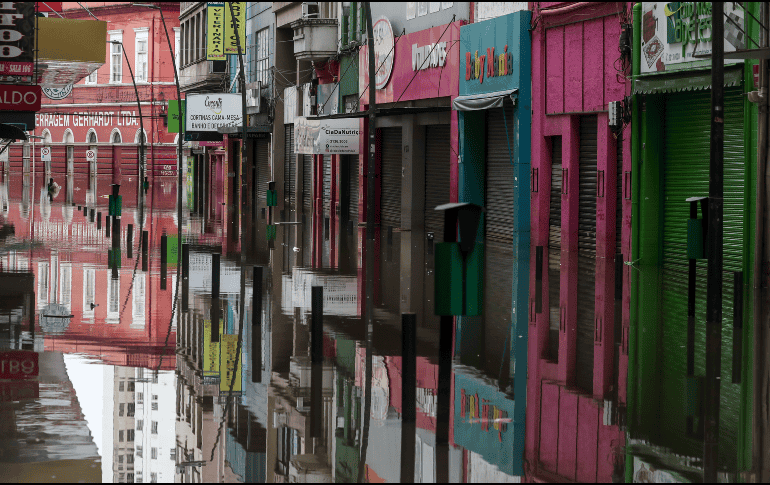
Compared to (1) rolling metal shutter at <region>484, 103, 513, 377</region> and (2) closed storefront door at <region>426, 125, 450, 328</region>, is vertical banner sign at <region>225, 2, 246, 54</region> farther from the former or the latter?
(1) rolling metal shutter at <region>484, 103, 513, 377</region>

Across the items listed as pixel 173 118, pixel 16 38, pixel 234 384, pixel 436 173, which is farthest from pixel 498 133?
pixel 173 118

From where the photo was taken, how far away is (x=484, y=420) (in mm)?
8414

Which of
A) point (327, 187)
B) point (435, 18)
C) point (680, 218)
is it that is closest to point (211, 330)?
point (680, 218)

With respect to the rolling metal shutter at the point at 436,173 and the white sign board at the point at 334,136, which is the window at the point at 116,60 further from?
the rolling metal shutter at the point at 436,173

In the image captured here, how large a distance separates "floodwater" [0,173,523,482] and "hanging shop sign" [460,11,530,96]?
336 inches

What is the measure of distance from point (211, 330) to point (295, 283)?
533cm

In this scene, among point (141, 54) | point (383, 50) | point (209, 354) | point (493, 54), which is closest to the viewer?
point (209, 354)

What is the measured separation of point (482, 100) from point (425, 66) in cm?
552

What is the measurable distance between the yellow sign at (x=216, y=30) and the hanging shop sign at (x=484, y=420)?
4306 centimetres

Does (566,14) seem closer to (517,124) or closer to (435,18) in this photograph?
(517,124)

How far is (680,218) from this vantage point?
21.2 meters

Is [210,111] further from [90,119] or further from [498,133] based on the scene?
[90,119]

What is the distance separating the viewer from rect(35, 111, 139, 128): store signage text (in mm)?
78312

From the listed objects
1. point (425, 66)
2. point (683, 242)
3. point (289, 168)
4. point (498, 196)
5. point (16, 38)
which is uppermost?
point (425, 66)
